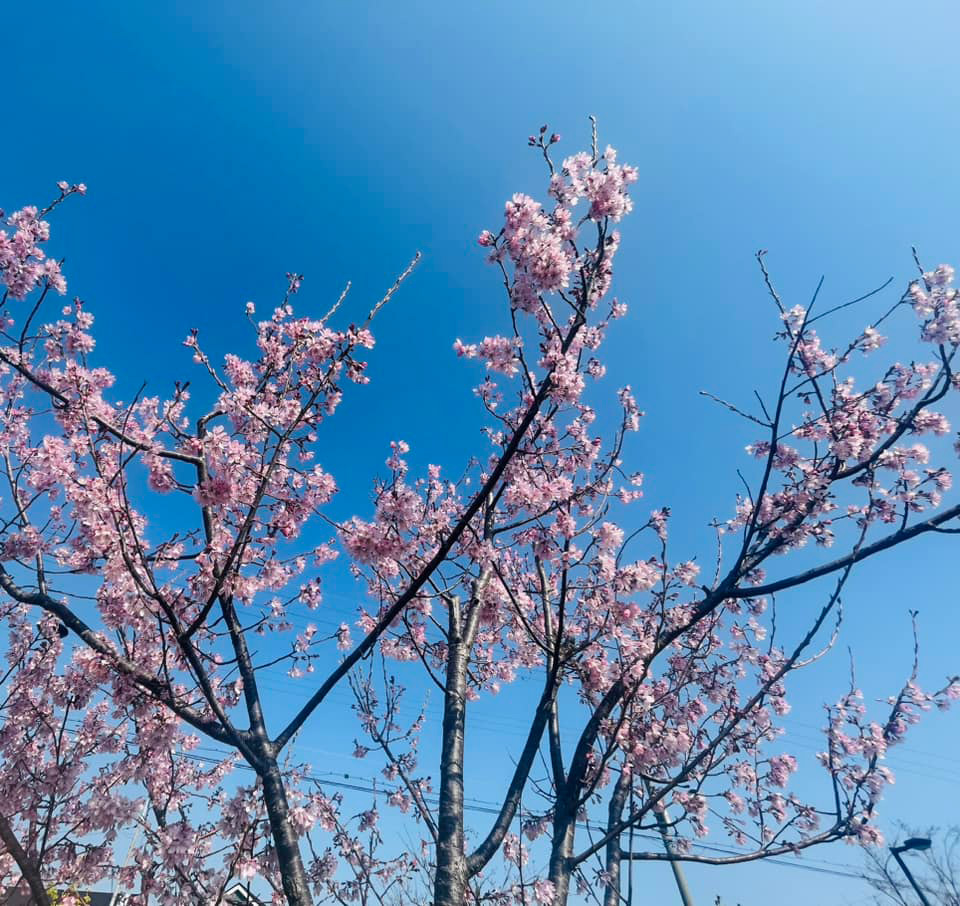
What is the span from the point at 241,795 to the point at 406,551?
7.17 ft

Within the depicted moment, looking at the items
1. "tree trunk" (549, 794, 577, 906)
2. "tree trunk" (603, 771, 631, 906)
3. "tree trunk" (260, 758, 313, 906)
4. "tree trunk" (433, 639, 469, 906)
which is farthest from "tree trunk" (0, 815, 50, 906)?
"tree trunk" (603, 771, 631, 906)

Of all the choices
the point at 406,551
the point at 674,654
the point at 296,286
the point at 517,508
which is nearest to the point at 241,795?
the point at 406,551

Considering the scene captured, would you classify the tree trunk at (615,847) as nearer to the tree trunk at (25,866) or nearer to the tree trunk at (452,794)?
the tree trunk at (452,794)

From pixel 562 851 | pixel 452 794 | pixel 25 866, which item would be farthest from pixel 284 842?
pixel 562 851

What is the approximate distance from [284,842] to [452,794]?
1.20 meters

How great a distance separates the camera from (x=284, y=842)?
11.4ft

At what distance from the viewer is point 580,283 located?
3.86 m

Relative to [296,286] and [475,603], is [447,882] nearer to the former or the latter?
[475,603]

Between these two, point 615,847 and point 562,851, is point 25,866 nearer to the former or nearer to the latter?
point 562,851

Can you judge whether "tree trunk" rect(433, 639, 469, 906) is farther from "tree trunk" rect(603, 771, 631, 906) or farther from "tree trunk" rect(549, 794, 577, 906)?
"tree trunk" rect(603, 771, 631, 906)

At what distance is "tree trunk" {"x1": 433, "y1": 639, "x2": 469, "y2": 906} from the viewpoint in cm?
369

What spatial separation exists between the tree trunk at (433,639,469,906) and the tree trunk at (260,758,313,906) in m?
0.88

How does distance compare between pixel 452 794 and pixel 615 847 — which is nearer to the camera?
pixel 452 794

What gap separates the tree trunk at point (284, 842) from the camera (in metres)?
3.35
